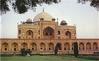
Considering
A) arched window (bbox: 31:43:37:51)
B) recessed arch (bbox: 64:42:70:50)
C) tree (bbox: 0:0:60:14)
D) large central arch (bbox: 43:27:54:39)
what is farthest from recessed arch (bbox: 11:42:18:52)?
tree (bbox: 0:0:60:14)

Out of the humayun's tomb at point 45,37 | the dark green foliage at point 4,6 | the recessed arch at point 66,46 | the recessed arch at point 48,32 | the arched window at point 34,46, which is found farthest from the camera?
the recessed arch at point 48,32

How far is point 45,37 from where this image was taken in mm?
62594

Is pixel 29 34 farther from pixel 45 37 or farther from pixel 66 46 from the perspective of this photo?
pixel 66 46

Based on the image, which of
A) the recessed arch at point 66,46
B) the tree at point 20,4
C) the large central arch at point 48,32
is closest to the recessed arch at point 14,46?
the large central arch at point 48,32

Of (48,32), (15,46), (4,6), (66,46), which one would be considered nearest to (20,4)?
(4,6)

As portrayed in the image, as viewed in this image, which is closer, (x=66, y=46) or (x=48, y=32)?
(x=66, y=46)

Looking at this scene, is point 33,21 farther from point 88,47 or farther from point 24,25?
point 88,47

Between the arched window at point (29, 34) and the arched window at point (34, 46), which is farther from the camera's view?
the arched window at point (29, 34)

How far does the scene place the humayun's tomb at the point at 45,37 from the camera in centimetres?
5972

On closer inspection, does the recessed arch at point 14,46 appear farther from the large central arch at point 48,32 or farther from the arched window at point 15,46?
the large central arch at point 48,32

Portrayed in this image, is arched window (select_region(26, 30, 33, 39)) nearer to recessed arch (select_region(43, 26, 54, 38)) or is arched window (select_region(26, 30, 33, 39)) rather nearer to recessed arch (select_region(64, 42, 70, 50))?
recessed arch (select_region(43, 26, 54, 38))

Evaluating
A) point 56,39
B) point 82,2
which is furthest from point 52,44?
point 82,2

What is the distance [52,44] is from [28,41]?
13.9 feet

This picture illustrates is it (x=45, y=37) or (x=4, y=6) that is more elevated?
(x=45, y=37)
